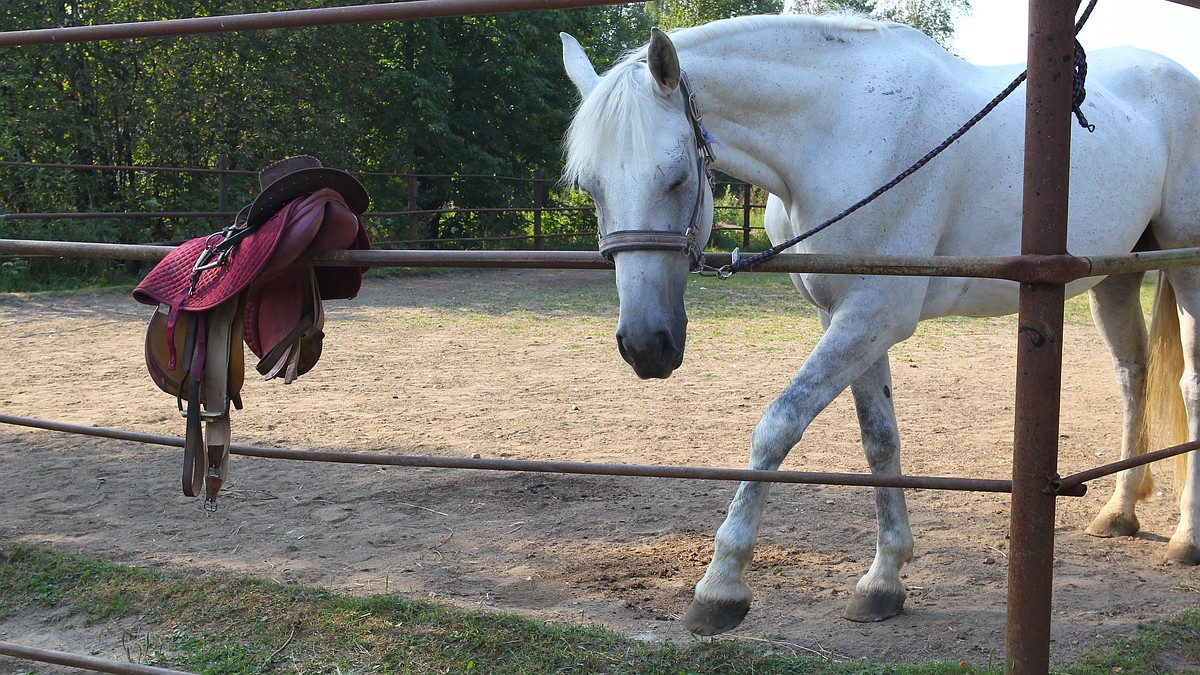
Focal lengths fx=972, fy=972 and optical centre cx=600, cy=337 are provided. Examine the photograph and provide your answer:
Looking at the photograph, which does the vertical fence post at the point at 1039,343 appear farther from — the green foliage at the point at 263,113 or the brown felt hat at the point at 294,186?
the green foliage at the point at 263,113

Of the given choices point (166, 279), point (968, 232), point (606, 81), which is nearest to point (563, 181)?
point (606, 81)

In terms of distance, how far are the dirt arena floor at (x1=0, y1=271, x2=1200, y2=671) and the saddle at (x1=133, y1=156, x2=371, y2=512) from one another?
1.05 meters

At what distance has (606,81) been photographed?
2176 mm

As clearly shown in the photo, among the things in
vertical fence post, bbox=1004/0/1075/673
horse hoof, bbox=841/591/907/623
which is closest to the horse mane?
vertical fence post, bbox=1004/0/1075/673

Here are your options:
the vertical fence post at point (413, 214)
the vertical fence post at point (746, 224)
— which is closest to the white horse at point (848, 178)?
the vertical fence post at point (413, 214)

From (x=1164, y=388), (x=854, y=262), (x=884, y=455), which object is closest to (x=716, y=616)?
(x=884, y=455)

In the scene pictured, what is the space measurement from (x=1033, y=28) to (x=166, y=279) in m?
1.55

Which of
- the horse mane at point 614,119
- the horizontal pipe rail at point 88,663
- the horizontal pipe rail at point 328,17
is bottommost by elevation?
the horizontal pipe rail at point 88,663

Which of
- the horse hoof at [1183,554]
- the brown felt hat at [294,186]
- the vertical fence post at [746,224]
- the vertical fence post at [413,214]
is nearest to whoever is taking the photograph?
the brown felt hat at [294,186]

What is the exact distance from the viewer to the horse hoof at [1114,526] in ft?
11.9

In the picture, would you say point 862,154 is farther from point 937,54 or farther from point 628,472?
point 628,472

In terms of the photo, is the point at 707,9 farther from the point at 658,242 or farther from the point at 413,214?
the point at 658,242

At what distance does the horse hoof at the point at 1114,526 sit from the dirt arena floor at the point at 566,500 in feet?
0.17

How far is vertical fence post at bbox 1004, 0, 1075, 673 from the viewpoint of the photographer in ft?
4.45
